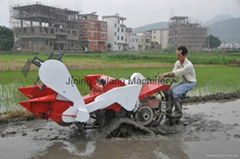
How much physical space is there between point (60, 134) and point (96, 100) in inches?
45.6

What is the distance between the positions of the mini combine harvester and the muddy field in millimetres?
314

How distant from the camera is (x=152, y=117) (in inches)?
178

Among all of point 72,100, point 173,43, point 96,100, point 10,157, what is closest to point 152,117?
point 96,100

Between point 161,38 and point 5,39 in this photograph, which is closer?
point 5,39

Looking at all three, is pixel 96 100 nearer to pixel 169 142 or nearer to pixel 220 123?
pixel 169 142

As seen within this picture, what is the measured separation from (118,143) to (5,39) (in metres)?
45.1

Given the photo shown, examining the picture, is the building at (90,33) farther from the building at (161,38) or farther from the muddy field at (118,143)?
the muddy field at (118,143)

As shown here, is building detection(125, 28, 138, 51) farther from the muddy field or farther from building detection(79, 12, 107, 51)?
the muddy field

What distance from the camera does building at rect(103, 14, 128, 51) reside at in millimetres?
66938

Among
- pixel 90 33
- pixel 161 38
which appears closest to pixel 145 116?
pixel 90 33

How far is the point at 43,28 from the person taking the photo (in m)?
48.8

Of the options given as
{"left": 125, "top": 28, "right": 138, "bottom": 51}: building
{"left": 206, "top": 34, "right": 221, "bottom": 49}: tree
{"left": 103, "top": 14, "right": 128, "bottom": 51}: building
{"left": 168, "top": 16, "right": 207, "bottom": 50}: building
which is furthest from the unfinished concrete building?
{"left": 206, "top": 34, "right": 221, "bottom": 49}: tree

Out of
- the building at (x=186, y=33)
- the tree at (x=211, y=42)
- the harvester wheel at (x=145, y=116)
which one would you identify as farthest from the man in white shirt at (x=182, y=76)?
the tree at (x=211, y=42)

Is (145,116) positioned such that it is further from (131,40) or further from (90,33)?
(131,40)
